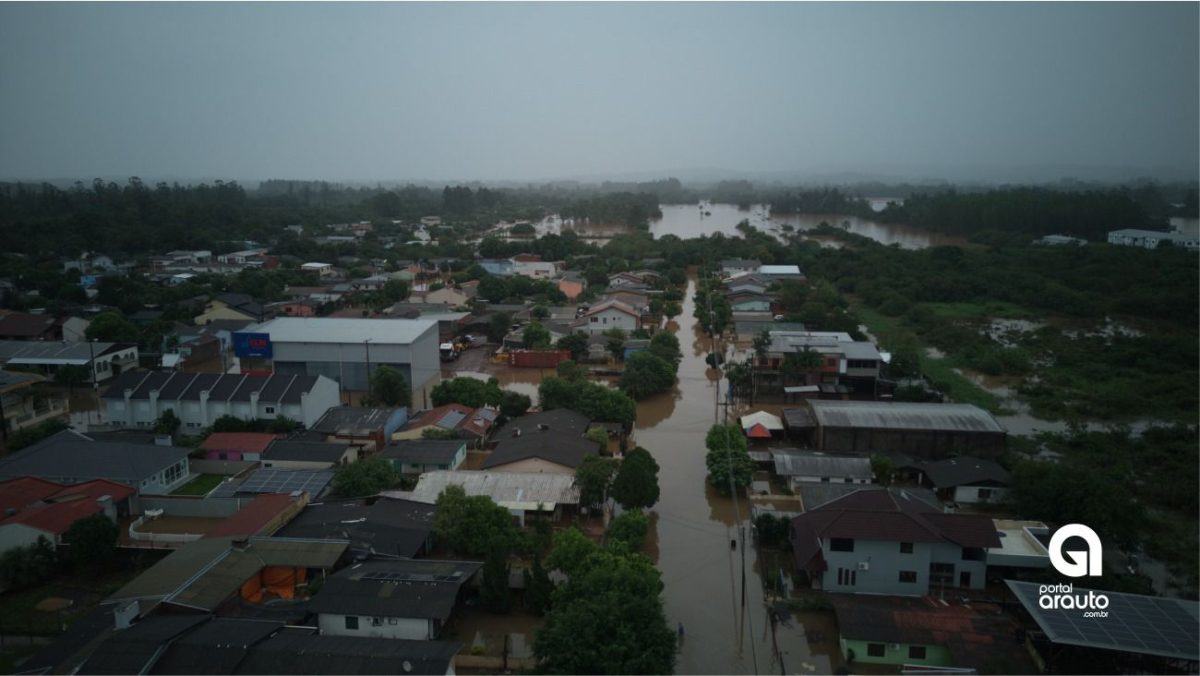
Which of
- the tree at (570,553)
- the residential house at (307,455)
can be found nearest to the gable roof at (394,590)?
the tree at (570,553)

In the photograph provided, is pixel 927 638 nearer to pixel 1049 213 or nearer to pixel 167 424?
pixel 167 424

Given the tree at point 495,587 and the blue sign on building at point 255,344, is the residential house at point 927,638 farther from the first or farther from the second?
the blue sign on building at point 255,344

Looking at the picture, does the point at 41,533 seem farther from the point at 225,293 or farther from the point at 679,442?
the point at 225,293

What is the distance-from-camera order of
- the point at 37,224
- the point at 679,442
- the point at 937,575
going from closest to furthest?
the point at 937,575 < the point at 679,442 < the point at 37,224

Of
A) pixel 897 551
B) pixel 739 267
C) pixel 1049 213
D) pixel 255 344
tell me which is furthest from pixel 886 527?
pixel 1049 213

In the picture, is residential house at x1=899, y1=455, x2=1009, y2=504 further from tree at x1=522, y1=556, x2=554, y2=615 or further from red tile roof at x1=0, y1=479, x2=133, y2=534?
red tile roof at x1=0, y1=479, x2=133, y2=534

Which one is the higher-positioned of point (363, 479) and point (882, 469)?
point (363, 479)

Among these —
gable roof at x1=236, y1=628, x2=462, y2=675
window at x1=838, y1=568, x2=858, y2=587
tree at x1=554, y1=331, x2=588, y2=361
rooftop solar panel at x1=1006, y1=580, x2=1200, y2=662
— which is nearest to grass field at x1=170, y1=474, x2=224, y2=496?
gable roof at x1=236, y1=628, x2=462, y2=675

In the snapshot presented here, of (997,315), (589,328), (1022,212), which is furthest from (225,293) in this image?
(1022,212)
